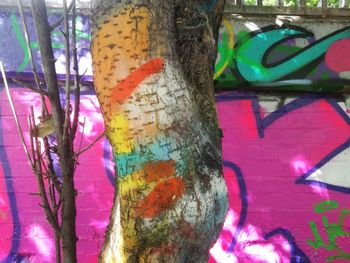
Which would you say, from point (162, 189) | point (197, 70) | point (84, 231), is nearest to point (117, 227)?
point (162, 189)

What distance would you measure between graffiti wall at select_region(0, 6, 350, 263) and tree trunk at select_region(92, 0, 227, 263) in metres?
2.42

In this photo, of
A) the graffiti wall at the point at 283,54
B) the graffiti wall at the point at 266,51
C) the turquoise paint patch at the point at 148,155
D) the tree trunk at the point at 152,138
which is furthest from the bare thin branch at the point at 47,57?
the graffiti wall at the point at 283,54

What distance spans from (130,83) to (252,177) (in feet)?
8.72

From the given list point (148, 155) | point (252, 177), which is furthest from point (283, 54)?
point (148, 155)

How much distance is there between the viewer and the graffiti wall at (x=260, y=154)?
377 cm

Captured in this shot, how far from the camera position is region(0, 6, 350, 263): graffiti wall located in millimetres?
3768

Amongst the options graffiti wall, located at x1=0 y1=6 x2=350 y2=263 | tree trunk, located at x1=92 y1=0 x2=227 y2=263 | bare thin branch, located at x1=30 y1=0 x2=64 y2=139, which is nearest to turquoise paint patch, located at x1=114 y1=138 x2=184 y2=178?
tree trunk, located at x1=92 y1=0 x2=227 y2=263

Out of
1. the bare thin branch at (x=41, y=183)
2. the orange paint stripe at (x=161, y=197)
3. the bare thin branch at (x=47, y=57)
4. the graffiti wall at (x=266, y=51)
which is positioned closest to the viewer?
the orange paint stripe at (x=161, y=197)

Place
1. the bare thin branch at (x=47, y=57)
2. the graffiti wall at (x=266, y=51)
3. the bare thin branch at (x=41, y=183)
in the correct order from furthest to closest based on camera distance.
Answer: the graffiti wall at (x=266, y=51) → the bare thin branch at (x=41, y=183) → the bare thin branch at (x=47, y=57)

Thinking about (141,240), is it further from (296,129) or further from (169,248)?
(296,129)

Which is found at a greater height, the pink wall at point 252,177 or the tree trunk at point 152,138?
the tree trunk at point 152,138

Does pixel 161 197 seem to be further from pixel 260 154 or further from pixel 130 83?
pixel 260 154

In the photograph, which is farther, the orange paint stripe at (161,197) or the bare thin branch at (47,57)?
the bare thin branch at (47,57)

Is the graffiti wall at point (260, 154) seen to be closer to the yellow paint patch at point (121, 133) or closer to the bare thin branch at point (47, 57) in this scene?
the bare thin branch at point (47, 57)
